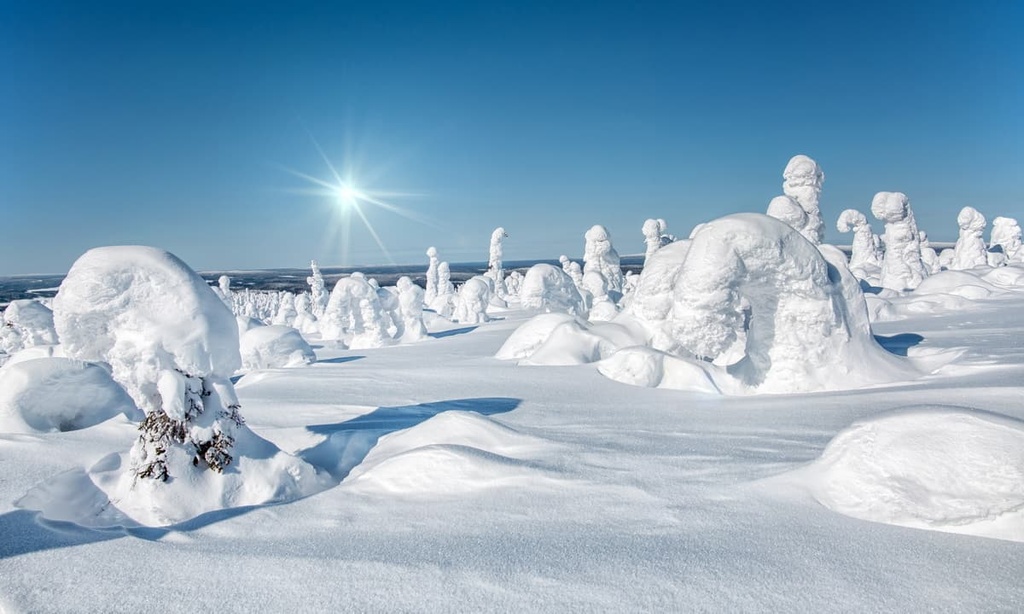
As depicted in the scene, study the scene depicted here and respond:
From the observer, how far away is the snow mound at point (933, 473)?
309 centimetres

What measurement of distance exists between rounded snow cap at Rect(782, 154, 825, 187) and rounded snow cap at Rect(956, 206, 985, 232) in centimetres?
1652

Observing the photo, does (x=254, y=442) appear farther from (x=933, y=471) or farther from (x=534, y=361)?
(x=534, y=361)

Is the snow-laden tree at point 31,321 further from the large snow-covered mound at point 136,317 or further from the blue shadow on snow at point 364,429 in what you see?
the large snow-covered mound at point 136,317

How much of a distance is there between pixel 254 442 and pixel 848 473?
4.51 metres

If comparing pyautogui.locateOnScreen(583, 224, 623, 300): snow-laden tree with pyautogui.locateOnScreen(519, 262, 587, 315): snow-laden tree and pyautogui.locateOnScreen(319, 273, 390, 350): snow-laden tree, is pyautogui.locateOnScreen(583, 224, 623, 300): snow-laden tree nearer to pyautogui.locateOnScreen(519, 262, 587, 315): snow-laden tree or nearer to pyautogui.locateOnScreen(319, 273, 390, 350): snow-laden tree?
pyautogui.locateOnScreen(519, 262, 587, 315): snow-laden tree

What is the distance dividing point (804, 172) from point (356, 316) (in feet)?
61.4

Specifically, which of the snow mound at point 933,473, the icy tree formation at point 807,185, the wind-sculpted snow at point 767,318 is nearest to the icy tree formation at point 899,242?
the icy tree formation at point 807,185

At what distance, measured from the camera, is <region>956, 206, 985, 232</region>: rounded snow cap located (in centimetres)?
3031

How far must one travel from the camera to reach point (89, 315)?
14.6ft

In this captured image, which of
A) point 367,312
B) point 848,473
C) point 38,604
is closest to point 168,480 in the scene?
point 38,604

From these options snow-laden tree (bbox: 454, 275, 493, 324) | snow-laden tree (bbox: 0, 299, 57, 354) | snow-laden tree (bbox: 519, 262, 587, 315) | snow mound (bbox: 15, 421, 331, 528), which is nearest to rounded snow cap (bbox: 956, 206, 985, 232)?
snow-laden tree (bbox: 519, 262, 587, 315)

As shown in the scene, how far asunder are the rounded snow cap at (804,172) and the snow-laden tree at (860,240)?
11040 millimetres

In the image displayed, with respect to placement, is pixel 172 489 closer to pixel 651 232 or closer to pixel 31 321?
pixel 31 321

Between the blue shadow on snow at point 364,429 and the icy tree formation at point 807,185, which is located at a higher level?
the icy tree formation at point 807,185
